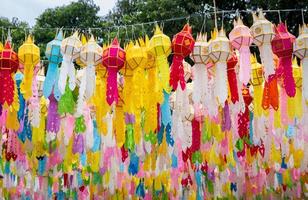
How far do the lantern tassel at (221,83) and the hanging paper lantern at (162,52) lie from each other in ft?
1.20

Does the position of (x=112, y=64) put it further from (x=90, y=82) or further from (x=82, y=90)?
(x=82, y=90)

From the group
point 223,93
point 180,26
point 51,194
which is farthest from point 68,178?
point 180,26

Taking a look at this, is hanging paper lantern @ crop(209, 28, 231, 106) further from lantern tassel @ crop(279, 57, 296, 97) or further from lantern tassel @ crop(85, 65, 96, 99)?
lantern tassel @ crop(85, 65, 96, 99)

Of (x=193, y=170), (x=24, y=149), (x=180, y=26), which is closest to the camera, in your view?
(x=24, y=149)

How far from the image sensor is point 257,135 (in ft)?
12.9

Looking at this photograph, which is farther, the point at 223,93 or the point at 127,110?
the point at 127,110

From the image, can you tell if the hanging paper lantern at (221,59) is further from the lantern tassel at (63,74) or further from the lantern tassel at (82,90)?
the lantern tassel at (63,74)

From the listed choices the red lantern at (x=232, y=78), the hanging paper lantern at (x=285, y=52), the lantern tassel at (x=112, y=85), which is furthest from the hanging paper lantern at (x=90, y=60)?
the hanging paper lantern at (x=285, y=52)

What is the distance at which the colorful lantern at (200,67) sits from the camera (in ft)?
10.8

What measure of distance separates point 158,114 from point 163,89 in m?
0.28

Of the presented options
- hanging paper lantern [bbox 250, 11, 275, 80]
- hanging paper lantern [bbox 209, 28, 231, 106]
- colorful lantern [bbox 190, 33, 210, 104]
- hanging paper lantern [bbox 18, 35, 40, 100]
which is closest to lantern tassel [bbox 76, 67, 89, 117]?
hanging paper lantern [bbox 18, 35, 40, 100]

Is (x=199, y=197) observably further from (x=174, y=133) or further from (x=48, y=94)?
(x=48, y=94)

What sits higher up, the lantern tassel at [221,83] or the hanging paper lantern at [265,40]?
the hanging paper lantern at [265,40]

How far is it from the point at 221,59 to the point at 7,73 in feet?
5.25
